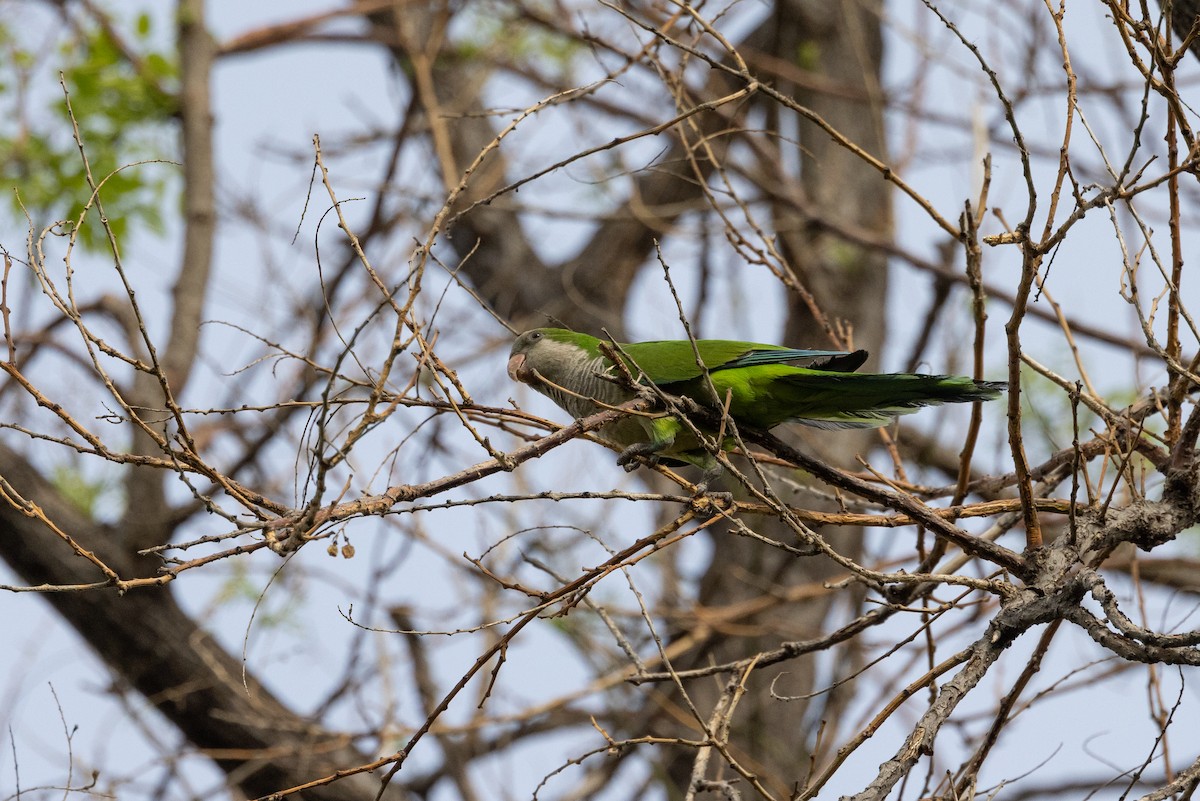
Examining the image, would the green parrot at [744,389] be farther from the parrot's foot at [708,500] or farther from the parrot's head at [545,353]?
the parrot's foot at [708,500]

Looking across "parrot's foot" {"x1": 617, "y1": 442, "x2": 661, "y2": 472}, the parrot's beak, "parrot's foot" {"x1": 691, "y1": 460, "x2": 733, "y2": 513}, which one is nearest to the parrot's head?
the parrot's beak

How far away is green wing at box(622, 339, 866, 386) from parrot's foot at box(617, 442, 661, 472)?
0.30 m

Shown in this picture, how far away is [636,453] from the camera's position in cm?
362

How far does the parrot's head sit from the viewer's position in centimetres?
442

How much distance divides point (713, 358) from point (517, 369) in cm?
83

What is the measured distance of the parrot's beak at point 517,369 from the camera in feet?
14.2

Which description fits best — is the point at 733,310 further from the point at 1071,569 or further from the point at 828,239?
the point at 1071,569

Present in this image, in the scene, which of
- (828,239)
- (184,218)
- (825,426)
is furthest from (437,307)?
(828,239)

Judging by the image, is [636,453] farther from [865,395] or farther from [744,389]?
[865,395]

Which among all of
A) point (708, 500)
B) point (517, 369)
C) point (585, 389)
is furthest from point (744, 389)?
point (517, 369)

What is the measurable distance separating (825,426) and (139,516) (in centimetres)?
402

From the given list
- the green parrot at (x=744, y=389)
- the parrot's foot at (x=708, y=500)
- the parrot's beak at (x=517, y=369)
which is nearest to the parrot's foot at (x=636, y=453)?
the green parrot at (x=744, y=389)

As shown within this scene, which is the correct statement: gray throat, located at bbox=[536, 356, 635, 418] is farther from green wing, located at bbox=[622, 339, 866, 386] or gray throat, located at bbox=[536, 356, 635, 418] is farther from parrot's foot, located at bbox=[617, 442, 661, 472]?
parrot's foot, located at bbox=[617, 442, 661, 472]

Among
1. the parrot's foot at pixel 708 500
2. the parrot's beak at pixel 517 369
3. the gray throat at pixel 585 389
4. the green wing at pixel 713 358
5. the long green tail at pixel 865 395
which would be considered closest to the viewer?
the parrot's foot at pixel 708 500
